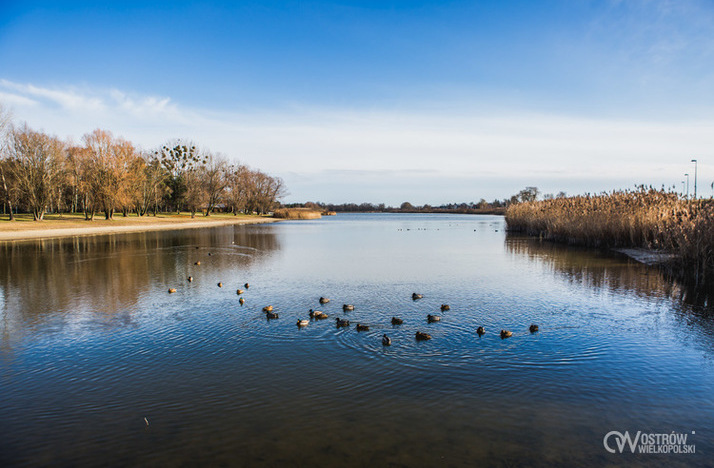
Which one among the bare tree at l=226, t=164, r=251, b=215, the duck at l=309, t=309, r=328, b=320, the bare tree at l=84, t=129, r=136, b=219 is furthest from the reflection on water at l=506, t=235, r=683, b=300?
the bare tree at l=226, t=164, r=251, b=215

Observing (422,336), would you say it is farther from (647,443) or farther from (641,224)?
(641,224)

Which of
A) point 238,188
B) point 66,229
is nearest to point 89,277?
point 66,229

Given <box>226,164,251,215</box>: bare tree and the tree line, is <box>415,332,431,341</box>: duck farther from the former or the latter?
<box>226,164,251,215</box>: bare tree

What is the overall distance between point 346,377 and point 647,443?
12.9 feet

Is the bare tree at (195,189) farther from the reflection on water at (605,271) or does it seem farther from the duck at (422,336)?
the duck at (422,336)

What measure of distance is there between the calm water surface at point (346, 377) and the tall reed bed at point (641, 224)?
290 centimetres

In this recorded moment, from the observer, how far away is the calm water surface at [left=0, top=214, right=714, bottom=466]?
4.90m

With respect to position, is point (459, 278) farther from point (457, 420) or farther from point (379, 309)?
point (457, 420)

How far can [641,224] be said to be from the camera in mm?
23609

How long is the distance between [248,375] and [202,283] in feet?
28.5

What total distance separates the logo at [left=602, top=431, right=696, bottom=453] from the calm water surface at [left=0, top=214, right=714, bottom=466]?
0.37ft

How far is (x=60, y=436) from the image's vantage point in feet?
16.7

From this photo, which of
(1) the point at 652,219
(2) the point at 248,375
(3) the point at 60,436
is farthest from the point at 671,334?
(1) the point at 652,219

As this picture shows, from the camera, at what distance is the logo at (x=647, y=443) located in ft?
16.1
